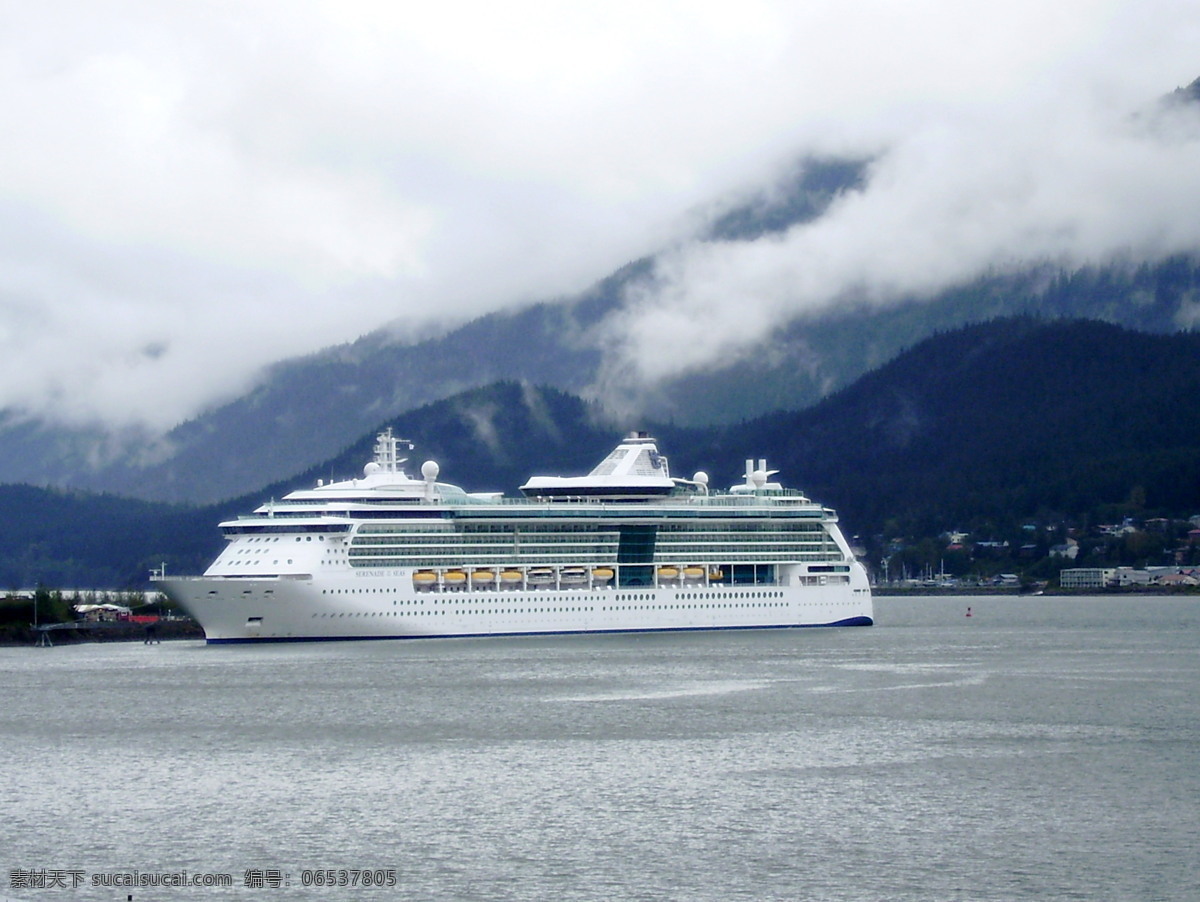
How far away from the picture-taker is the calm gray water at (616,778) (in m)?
29.2

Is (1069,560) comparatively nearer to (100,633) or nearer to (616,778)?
(100,633)

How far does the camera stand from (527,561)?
80.9 meters

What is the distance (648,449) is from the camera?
3482 inches

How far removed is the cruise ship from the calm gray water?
812 cm

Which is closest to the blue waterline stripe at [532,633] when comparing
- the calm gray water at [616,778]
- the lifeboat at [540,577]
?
the lifeboat at [540,577]

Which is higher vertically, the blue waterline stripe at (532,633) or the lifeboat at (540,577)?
the lifeboat at (540,577)

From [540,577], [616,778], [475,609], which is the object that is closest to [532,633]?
[540,577]

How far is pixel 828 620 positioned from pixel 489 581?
1796cm

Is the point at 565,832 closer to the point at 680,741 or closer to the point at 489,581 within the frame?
the point at 680,741

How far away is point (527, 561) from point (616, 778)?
143 feet

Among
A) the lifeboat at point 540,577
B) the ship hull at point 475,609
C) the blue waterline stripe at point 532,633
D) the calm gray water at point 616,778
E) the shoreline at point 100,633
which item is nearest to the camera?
the calm gray water at point 616,778

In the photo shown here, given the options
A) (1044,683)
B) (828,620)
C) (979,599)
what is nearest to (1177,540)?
(979,599)

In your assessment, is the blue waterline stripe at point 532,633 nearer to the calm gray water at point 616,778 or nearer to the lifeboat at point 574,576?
the lifeboat at point 574,576

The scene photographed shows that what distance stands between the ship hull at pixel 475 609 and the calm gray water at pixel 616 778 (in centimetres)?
725
